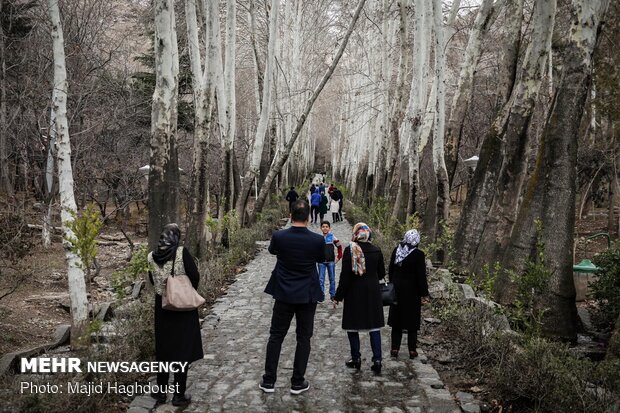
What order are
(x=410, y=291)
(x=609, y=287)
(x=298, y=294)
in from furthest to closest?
(x=609, y=287)
(x=410, y=291)
(x=298, y=294)

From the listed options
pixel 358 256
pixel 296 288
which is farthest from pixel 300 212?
pixel 358 256

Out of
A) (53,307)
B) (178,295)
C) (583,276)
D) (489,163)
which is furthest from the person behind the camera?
(53,307)

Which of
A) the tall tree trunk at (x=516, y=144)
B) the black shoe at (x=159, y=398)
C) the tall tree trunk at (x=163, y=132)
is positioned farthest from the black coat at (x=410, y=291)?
the tall tree trunk at (x=163, y=132)

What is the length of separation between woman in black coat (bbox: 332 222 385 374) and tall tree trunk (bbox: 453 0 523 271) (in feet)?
17.2

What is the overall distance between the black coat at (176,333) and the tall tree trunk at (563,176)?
4484 mm

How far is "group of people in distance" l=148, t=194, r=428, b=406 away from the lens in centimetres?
499

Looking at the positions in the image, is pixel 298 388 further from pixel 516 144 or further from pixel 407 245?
pixel 516 144

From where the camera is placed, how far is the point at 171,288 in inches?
191

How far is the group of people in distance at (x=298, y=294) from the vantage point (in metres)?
4.99

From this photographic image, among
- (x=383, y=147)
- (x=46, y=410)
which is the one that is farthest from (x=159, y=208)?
(x=383, y=147)

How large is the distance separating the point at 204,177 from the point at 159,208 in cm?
288

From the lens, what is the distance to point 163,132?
27.3 ft

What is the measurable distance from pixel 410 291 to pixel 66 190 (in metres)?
4.45

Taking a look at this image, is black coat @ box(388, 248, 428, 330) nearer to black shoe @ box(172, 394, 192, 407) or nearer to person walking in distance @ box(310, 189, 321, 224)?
black shoe @ box(172, 394, 192, 407)
